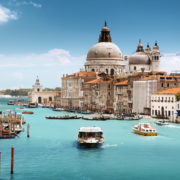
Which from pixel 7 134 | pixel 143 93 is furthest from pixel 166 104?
pixel 7 134

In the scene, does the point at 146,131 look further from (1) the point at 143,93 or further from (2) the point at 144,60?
(2) the point at 144,60

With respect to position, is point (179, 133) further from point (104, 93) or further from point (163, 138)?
point (104, 93)

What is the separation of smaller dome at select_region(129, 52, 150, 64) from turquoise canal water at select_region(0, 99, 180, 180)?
163ft

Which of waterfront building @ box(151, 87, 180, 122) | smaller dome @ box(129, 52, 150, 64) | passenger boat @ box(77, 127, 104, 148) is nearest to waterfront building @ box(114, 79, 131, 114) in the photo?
waterfront building @ box(151, 87, 180, 122)

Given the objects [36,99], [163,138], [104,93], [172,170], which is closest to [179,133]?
[163,138]

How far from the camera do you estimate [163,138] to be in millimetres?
32625

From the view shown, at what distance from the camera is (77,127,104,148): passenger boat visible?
92.4 ft

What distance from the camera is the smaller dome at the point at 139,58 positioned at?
83.1 metres

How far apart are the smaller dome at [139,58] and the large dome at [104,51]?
8.57 ft

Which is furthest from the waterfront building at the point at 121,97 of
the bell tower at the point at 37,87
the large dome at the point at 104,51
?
the bell tower at the point at 37,87

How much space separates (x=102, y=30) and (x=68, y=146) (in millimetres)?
61545

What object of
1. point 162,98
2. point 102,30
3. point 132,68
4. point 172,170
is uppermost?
point 102,30

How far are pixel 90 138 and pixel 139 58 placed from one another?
56310mm

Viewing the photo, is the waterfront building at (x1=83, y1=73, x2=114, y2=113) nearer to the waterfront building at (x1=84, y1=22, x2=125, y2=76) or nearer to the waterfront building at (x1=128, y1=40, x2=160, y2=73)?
the waterfront building at (x1=84, y1=22, x2=125, y2=76)
